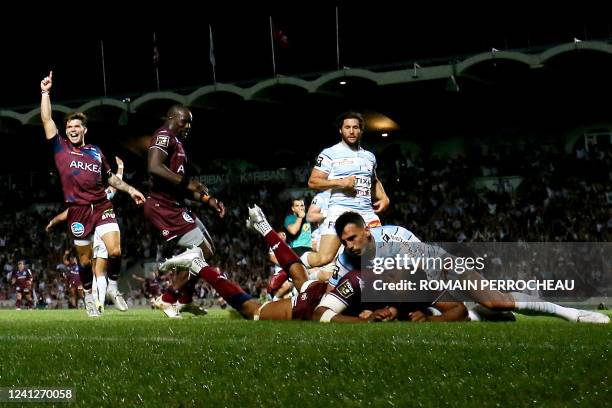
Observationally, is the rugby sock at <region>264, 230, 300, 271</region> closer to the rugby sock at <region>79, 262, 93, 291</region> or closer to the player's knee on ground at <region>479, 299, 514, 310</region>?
the player's knee on ground at <region>479, 299, 514, 310</region>

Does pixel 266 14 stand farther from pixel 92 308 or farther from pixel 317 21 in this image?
pixel 92 308

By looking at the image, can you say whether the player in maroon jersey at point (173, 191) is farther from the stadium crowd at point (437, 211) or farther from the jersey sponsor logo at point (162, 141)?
the stadium crowd at point (437, 211)

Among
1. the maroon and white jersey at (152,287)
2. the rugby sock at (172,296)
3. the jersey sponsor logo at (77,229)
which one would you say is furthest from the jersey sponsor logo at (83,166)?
the maroon and white jersey at (152,287)

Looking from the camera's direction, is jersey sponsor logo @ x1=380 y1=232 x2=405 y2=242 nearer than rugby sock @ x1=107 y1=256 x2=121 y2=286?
Yes

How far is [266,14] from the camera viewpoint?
33906 mm

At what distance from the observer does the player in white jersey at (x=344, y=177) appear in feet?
28.7

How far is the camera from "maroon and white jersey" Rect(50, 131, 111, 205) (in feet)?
33.1

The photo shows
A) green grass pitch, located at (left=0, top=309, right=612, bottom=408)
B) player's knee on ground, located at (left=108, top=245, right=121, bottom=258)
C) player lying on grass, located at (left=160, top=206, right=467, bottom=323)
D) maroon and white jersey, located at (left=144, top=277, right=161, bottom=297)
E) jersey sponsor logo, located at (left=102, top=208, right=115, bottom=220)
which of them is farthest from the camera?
maroon and white jersey, located at (left=144, top=277, right=161, bottom=297)

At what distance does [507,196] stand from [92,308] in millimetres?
16354

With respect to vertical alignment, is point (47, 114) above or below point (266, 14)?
below

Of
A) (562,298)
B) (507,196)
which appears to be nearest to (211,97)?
(507,196)

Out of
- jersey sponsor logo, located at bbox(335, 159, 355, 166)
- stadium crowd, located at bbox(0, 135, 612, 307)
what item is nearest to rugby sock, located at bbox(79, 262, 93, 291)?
jersey sponsor logo, located at bbox(335, 159, 355, 166)

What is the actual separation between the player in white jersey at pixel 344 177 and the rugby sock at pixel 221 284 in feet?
Answer: 4.57

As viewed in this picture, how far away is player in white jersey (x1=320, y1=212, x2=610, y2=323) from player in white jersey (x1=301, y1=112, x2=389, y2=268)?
2168 mm
